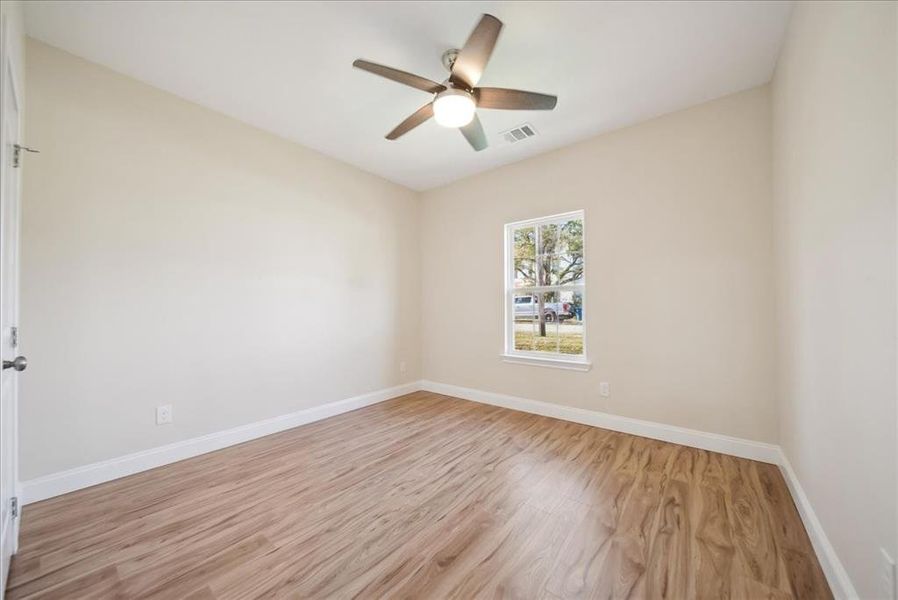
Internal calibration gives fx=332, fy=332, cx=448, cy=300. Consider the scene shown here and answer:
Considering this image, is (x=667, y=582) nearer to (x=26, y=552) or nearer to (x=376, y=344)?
(x=26, y=552)

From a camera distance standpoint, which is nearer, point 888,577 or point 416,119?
point 888,577

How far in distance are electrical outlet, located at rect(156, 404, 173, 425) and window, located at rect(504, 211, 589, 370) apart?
3.01m

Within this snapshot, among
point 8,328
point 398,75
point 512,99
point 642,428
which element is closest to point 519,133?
point 512,99

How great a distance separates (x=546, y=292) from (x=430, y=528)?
8.25 feet

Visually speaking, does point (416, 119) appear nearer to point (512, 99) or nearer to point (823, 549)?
point (512, 99)

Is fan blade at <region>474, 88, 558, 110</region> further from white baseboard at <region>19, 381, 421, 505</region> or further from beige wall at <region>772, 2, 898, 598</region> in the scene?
white baseboard at <region>19, 381, 421, 505</region>

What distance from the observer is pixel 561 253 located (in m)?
3.46

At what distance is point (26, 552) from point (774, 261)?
4.57 m

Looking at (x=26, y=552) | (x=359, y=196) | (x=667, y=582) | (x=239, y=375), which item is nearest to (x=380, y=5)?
(x=359, y=196)

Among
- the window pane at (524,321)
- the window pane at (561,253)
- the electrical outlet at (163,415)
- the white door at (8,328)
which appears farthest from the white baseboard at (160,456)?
the window pane at (561,253)

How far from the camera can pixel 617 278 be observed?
9.88ft

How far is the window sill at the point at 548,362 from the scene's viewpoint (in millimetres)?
3191

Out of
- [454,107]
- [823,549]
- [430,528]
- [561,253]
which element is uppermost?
[454,107]

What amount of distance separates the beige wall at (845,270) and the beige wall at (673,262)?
0.54 metres
